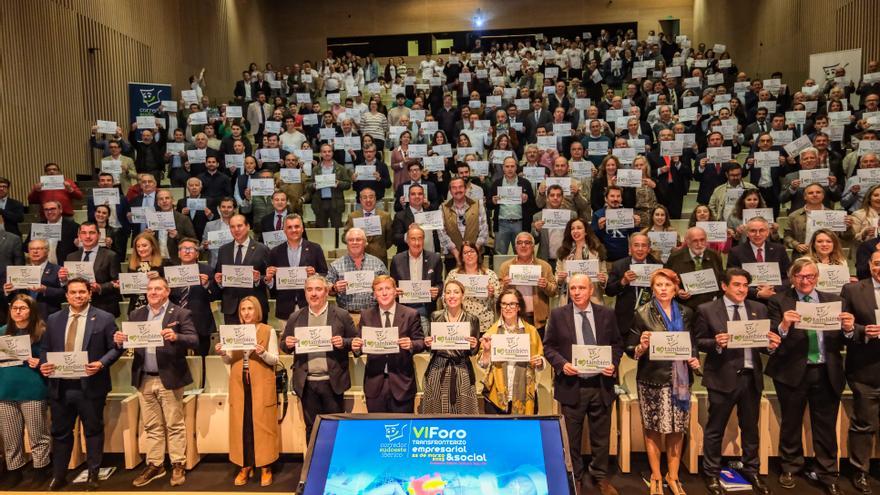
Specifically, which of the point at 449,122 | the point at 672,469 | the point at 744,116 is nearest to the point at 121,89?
the point at 449,122

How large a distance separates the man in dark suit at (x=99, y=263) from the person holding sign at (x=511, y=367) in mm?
3545

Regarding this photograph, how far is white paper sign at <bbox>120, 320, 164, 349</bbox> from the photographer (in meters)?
4.63

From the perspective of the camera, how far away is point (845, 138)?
902cm

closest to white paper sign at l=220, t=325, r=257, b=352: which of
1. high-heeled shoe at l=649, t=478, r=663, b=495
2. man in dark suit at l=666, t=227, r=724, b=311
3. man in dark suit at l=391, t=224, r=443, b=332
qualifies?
man in dark suit at l=391, t=224, r=443, b=332

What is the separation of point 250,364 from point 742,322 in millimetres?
3455

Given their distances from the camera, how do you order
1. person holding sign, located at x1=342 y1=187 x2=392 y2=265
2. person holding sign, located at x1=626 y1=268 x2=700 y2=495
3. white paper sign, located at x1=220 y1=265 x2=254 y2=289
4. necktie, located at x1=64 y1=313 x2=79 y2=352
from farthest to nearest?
Answer: 1. person holding sign, located at x1=342 y1=187 x2=392 y2=265
2. white paper sign, located at x1=220 y1=265 x2=254 y2=289
3. necktie, located at x1=64 y1=313 x2=79 y2=352
4. person holding sign, located at x1=626 y1=268 x2=700 y2=495

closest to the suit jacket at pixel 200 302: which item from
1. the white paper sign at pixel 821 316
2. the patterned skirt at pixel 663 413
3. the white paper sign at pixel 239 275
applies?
the white paper sign at pixel 239 275

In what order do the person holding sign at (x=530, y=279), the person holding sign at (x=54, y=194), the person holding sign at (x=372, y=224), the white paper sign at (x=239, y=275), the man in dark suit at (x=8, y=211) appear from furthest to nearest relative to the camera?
the person holding sign at (x=54, y=194)
the man in dark suit at (x=8, y=211)
the person holding sign at (x=372, y=224)
the white paper sign at (x=239, y=275)
the person holding sign at (x=530, y=279)

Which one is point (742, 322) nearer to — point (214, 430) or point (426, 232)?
point (426, 232)

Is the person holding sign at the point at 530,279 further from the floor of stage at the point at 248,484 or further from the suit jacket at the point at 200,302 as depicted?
the suit jacket at the point at 200,302

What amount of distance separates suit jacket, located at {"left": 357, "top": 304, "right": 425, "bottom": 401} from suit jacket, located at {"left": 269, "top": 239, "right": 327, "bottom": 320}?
3.89 ft

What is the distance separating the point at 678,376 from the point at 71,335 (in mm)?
4348

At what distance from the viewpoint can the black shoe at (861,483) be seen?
179 inches

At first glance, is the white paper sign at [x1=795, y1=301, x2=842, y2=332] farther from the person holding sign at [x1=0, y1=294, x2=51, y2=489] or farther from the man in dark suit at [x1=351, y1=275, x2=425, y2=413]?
the person holding sign at [x1=0, y1=294, x2=51, y2=489]
